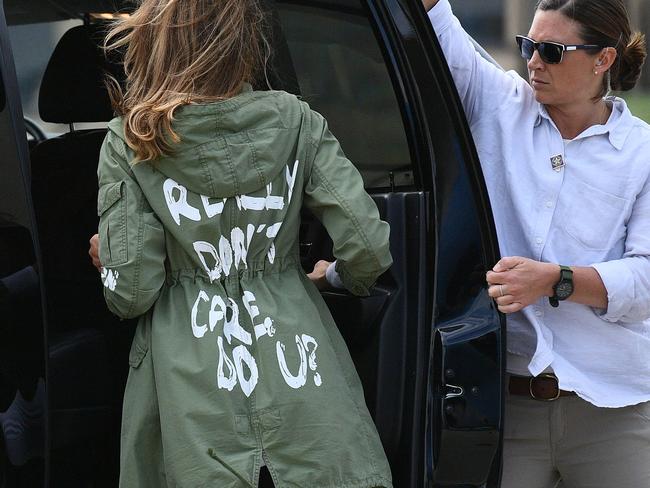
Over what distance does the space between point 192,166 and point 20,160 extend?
0.99 ft

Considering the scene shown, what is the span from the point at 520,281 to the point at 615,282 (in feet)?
0.61

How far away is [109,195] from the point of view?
1845 mm

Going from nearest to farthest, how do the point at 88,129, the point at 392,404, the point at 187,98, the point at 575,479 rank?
the point at 187,98 → the point at 392,404 → the point at 575,479 → the point at 88,129

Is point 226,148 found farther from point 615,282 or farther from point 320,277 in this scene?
point 615,282

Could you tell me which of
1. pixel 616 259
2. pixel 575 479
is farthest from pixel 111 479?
pixel 616 259

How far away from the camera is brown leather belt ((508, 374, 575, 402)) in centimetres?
220

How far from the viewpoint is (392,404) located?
83.4 inches

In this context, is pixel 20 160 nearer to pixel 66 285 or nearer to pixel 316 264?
pixel 66 285

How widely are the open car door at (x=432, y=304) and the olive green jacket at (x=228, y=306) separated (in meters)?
0.21

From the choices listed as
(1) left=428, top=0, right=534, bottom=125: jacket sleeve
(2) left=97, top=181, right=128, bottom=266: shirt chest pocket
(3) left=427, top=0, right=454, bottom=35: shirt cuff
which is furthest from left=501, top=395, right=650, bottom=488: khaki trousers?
(2) left=97, top=181, right=128, bottom=266: shirt chest pocket

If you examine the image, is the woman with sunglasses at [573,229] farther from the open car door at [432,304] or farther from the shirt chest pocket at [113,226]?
the shirt chest pocket at [113,226]

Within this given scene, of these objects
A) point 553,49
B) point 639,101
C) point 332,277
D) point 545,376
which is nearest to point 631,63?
point 553,49

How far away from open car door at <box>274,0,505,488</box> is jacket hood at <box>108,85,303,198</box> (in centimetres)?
35

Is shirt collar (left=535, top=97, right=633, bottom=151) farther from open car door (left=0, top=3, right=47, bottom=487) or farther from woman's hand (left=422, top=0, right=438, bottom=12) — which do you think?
open car door (left=0, top=3, right=47, bottom=487)
